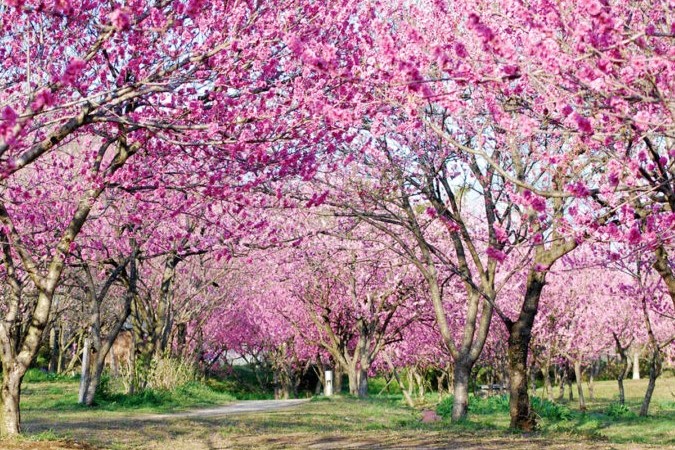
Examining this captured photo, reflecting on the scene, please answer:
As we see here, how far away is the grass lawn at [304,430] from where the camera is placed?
11414mm

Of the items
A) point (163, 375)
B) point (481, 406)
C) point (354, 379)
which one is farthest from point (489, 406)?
point (163, 375)

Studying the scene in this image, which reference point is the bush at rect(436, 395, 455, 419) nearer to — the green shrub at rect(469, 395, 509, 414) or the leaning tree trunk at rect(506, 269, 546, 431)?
the green shrub at rect(469, 395, 509, 414)

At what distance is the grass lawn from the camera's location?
1141 cm

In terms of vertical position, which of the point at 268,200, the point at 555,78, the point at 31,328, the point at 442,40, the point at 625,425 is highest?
the point at 442,40

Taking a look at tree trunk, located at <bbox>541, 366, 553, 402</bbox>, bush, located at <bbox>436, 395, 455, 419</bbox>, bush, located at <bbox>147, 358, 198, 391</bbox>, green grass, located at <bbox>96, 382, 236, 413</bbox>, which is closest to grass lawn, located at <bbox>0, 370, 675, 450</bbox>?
green grass, located at <bbox>96, 382, 236, 413</bbox>

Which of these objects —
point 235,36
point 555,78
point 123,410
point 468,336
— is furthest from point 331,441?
point 123,410

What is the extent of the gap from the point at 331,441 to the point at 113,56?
6550 millimetres

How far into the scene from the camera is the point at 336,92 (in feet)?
34.3

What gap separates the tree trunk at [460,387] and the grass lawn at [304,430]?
30cm

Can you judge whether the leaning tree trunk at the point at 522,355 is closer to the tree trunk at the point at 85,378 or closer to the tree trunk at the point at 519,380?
the tree trunk at the point at 519,380

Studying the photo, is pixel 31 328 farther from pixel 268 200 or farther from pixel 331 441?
pixel 268 200

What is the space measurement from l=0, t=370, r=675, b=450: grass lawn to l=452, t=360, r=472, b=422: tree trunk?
0.99ft

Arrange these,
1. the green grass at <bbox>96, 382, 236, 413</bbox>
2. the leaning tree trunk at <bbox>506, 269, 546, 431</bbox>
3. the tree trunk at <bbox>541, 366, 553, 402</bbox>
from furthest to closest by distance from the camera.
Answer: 1. the tree trunk at <bbox>541, 366, 553, 402</bbox>
2. the green grass at <bbox>96, 382, 236, 413</bbox>
3. the leaning tree trunk at <bbox>506, 269, 546, 431</bbox>

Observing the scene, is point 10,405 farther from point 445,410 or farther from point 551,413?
point 445,410
